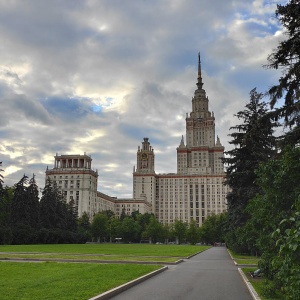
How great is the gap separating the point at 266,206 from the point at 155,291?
5.04m

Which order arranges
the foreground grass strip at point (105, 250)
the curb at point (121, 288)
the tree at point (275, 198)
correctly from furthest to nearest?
the foreground grass strip at point (105, 250)
the tree at point (275, 198)
the curb at point (121, 288)

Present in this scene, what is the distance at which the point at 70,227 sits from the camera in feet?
313

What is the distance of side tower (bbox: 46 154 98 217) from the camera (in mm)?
173875

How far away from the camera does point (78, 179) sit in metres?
177

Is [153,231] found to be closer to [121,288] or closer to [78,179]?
[78,179]

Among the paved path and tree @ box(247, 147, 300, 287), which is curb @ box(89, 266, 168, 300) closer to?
the paved path

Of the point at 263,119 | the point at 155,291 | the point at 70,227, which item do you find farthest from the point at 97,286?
the point at 70,227

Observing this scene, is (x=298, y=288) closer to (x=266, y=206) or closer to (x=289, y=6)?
(x=266, y=206)

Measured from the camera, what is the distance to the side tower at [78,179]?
174 m

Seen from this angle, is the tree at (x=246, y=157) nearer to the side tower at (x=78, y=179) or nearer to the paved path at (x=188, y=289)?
the paved path at (x=188, y=289)

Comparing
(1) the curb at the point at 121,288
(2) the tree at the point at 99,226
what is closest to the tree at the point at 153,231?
(2) the tree at the point at 99,226

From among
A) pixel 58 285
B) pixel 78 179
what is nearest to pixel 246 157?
pixel 58 285

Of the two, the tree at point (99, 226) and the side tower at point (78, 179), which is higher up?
the side tower at point (78, 179)

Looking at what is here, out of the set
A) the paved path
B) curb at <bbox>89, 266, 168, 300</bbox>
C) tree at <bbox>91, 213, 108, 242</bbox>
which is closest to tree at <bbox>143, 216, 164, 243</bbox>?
tree at <bbox>91, 213, 108, 242</bbox>
